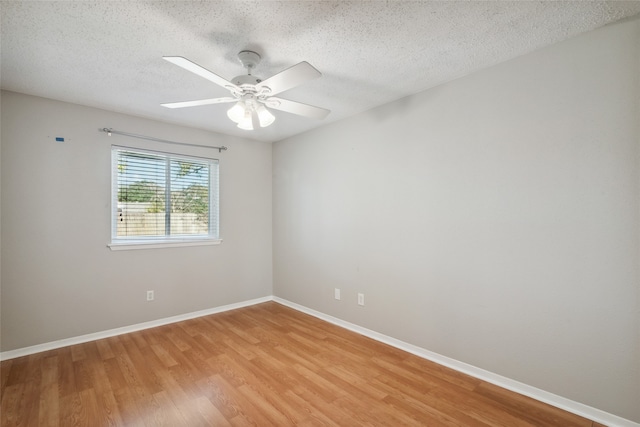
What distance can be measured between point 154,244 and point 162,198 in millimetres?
562

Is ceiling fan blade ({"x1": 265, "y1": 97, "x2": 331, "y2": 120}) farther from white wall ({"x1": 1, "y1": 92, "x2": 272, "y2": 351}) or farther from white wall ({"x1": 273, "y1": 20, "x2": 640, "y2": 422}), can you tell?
white wall ({"x1": 1, "y1": 92, "x2": 272, "y2": 351})

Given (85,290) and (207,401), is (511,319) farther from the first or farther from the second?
(85,290)

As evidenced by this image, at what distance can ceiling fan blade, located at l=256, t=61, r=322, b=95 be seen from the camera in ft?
5.13

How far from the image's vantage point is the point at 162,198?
353cm

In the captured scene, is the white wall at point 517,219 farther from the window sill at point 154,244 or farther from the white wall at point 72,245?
the white wall at point 72,245

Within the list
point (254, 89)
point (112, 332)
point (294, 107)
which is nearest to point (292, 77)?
point (254, 89)

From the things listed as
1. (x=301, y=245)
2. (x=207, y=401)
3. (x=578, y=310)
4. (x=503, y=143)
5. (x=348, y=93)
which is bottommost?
(x=207, y=401)

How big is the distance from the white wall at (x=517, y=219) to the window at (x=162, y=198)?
195cm

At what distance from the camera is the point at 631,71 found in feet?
5.57

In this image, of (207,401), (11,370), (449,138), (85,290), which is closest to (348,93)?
(449,138)

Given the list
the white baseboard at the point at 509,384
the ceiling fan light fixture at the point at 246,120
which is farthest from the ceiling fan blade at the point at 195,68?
the white baseboard at the point at 509,384

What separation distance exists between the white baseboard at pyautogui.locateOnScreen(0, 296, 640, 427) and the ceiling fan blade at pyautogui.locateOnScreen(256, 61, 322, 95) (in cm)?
247

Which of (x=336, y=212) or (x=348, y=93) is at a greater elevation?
(x=348, y=93)

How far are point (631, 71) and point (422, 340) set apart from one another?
2.39 m
